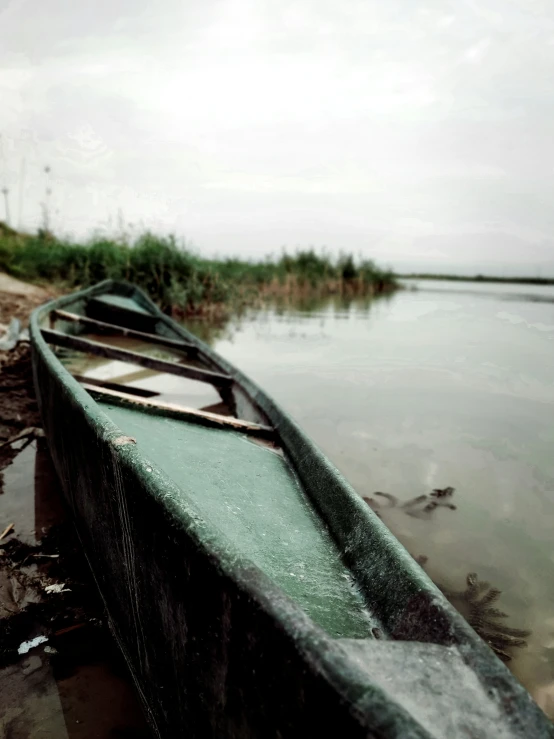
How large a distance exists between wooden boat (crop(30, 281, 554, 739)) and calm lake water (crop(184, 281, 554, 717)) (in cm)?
74

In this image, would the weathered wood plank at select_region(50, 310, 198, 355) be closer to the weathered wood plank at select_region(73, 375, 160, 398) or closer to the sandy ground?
the weathered wood plank at select_region(73, 375, 160, 398)

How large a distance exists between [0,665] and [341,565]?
3.52ft

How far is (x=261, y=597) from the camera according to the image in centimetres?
76

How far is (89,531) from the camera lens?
1.69m

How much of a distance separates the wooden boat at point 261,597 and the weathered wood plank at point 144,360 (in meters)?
1.35

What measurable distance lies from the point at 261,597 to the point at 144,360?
10.8ft

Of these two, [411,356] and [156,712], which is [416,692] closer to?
[156,712]

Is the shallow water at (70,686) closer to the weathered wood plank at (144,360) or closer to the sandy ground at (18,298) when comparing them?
the weathered wood plank at (144,360)

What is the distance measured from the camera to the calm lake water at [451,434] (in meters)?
2.04

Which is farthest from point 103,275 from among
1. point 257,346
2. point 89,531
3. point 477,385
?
point 89,531

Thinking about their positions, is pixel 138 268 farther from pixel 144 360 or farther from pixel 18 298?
pixel 144 360

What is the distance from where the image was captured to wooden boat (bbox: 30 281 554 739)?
2.31ft

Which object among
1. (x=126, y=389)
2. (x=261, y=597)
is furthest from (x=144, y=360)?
(x=261, y=597)

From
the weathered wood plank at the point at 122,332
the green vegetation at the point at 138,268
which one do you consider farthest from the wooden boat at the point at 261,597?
the green vegetation at the point at 138,268
